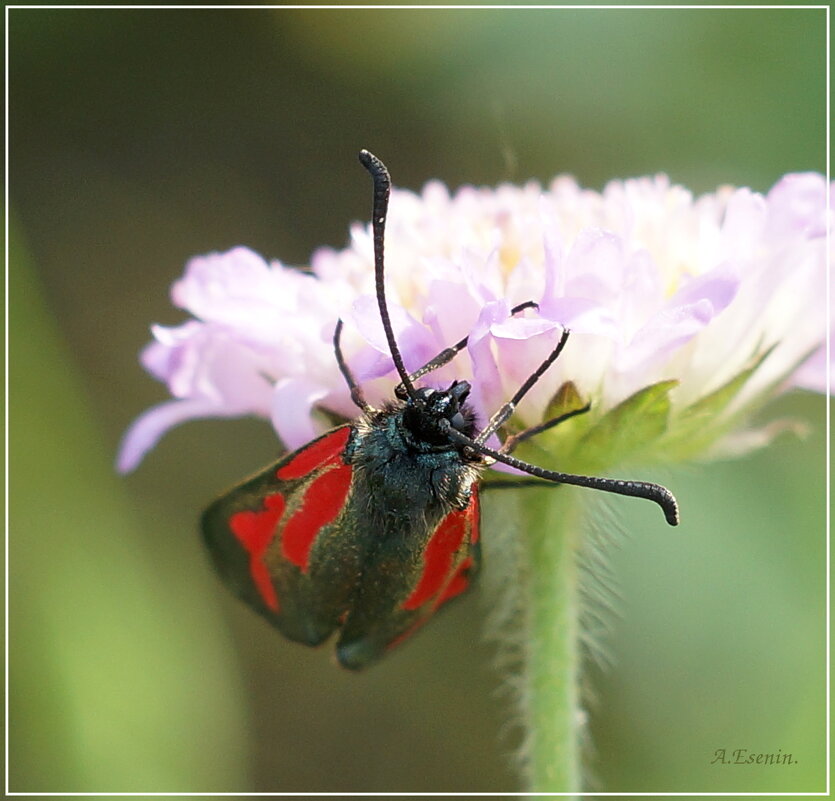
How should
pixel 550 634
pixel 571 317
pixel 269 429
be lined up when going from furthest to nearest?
pixel 269 429 < pixel 550 634 < pixel 571 317

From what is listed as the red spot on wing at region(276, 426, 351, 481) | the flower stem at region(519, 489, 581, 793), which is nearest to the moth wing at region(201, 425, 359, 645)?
the red spot on wing at region(276, 426, 351, 481)

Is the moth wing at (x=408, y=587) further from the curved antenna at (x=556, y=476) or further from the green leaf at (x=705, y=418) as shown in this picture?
the green leaf at (x=705, y=418)

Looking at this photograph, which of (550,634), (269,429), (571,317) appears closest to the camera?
(571,317)

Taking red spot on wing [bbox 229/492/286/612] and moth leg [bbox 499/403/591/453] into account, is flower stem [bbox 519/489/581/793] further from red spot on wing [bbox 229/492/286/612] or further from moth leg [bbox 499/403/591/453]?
red spot on wing [bbox 229/492/286/612]

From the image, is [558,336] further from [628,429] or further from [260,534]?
[260,534]

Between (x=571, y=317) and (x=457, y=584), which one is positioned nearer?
(x=571, y=317)

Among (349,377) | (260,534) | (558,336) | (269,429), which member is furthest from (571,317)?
(269,429)

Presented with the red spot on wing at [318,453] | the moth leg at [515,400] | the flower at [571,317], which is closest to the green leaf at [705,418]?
the flower at [571,317]
